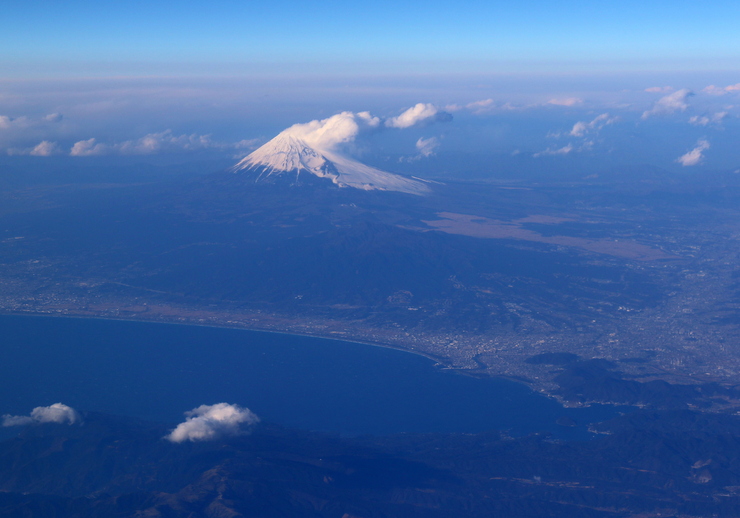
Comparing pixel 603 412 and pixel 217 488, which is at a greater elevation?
pixel 217 488

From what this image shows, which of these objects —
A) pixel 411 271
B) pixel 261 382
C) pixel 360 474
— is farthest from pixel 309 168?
pixel 360 474

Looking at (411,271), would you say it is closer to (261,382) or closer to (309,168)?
(261,382)

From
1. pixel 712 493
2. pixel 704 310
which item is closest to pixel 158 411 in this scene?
pixel 712 493

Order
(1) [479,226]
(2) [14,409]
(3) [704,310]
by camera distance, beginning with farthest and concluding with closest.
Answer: (1) [479,226] → (3) [704,310] → (2) [14,409]

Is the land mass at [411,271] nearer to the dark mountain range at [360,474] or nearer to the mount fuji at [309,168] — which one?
the mount fuji at [309,168]

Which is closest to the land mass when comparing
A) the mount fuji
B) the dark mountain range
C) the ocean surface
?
the ocean surface

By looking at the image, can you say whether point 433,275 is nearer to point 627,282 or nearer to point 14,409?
point 627,282
